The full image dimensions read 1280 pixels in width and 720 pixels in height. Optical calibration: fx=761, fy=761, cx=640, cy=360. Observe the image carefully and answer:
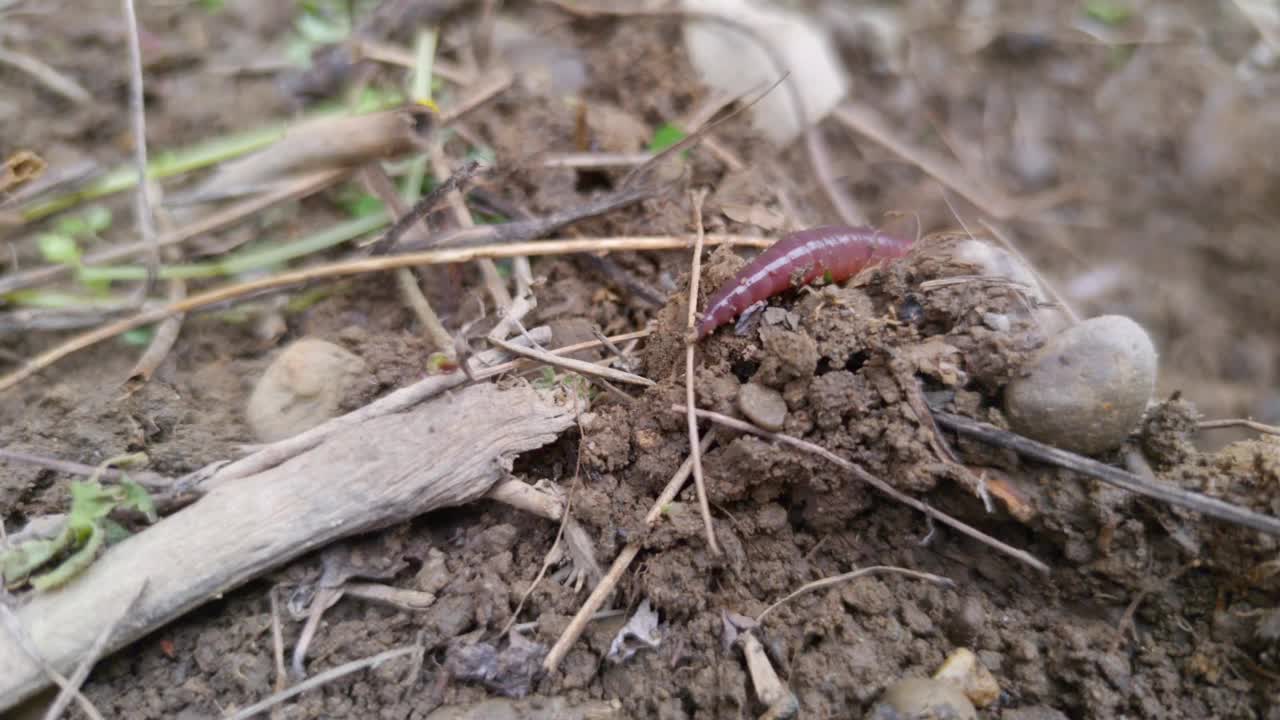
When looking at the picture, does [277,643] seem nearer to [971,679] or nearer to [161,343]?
[161,343]

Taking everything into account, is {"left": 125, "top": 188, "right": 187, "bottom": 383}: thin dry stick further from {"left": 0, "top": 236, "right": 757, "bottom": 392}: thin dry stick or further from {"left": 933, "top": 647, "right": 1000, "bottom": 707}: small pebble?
{"left": 933, "top": 647, "right": 1000, "bottom": 707}: small pebble

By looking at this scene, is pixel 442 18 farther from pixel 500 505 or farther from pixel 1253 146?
pixel 1253 146

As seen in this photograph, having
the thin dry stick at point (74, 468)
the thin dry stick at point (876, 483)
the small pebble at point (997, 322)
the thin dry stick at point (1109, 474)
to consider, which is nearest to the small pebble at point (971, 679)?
the thin dry stick at point (876, 483)

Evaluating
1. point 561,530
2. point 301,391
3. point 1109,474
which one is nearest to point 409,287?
point 301,391

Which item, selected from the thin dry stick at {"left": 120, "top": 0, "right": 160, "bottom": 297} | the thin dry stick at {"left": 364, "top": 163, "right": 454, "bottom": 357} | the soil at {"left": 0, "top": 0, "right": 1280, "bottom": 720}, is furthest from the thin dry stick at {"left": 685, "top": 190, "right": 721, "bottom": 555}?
the thin dry stick at {"left": 120, "top": 0, "right": 160, "bottom": 297}

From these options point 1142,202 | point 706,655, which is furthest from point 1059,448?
point 1142,202

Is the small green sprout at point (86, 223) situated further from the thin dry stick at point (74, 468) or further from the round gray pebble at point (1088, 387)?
the round gray pebble at point (1088, 387)
